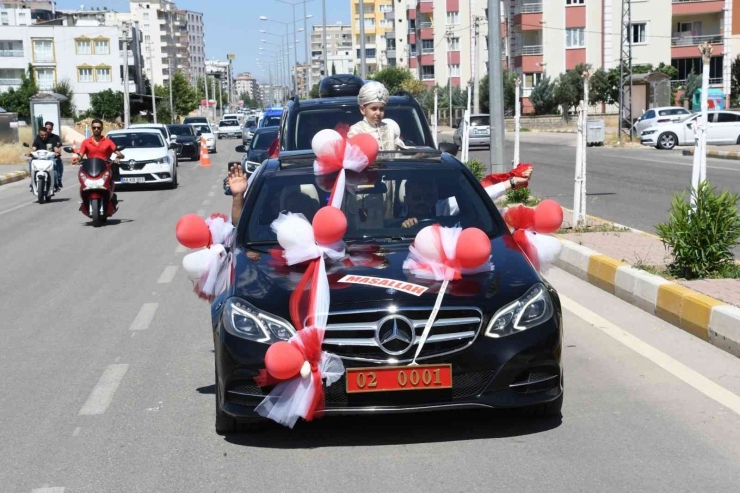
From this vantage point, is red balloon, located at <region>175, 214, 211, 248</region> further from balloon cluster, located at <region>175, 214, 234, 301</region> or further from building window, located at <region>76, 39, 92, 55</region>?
building window, located at <region>76, 39, 92, 55</region>

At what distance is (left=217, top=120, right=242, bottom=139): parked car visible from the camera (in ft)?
270

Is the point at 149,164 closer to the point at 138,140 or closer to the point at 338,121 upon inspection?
the point at 138,140

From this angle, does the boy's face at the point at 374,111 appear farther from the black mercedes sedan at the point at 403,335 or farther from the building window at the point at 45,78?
the building window at the point at 45,78

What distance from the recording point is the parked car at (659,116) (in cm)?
4472

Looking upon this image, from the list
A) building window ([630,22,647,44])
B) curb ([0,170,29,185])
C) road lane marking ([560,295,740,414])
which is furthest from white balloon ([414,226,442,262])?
building window ([630,22,647,44])

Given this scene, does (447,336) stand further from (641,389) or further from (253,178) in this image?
(253,178)

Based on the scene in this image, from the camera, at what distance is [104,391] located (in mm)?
6578

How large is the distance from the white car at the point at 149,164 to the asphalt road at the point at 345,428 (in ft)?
58.2

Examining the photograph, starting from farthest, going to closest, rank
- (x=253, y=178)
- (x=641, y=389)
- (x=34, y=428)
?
(x=253, y=178), (x=641, y=389), (x=34, y=428)

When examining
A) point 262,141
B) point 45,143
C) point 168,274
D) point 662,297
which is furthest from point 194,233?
point 45,143

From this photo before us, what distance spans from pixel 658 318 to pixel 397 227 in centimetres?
316

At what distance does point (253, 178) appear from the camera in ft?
22.7

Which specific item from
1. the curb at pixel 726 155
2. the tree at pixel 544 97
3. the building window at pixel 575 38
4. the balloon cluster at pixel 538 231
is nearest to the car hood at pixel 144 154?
the curb at pixel 726 155

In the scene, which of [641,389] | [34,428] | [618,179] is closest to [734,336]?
[641,389]
